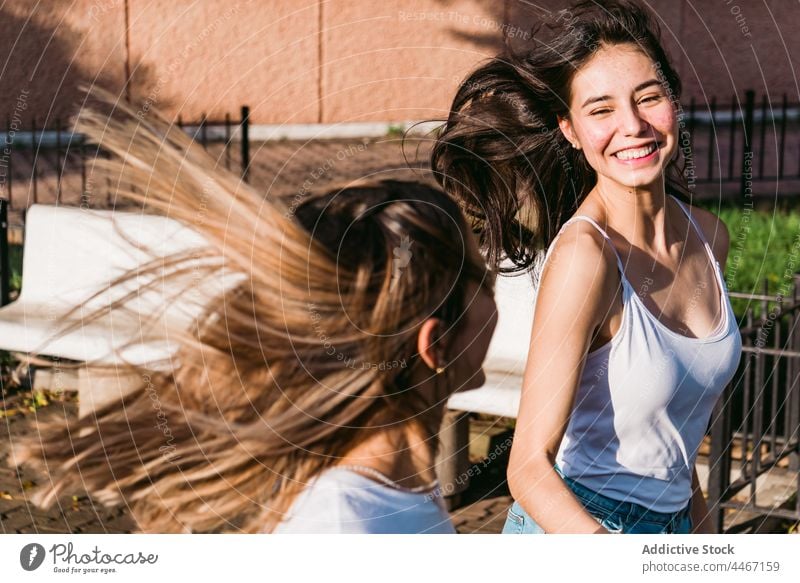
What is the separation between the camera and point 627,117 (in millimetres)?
2254

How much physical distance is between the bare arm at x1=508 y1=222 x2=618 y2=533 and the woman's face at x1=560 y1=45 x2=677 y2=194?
1.04 feet

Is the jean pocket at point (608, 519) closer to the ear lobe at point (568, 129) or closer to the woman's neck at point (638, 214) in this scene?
the woman's neck at point (638, 214)

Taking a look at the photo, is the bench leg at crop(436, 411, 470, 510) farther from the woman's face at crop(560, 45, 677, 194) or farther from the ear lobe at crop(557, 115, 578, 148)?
the woman's face at crop(560, 45, 677, 194)

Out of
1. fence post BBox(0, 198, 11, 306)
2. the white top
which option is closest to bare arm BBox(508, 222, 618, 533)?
the white top

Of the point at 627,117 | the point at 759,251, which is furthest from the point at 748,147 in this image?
the point at 627,117

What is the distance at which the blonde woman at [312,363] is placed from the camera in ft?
5.67

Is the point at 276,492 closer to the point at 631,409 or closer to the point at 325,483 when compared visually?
the point at 325,483

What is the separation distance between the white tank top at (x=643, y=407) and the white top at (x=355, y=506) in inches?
17.6

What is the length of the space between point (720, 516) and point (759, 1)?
770 centimetres

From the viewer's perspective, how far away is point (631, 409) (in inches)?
81.9

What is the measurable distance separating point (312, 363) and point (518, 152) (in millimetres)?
994

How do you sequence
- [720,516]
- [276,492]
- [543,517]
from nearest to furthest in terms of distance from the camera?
[276,492], [543,517], [720,516]
